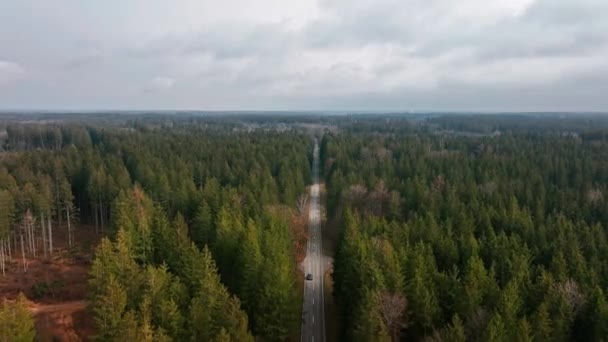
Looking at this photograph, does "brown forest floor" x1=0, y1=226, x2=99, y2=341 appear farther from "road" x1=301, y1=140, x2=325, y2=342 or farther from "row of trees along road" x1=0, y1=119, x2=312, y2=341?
"road" x1=301, y1=140, x2=325, y2=342

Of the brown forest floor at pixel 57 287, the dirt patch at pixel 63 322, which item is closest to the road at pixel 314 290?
the dirt patch at pixel 63 322

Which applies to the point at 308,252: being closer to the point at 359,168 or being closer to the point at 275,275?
the point at 275,275

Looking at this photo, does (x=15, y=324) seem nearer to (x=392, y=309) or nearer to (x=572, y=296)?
(x=392, y=309)

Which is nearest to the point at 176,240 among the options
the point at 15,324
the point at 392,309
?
the point at 15,324

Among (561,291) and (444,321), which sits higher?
(561,291)

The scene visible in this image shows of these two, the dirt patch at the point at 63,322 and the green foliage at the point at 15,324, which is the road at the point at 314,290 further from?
the green foliage at the point at 15,324

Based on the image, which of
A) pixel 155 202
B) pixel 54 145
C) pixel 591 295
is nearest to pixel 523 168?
pixel 591 295
